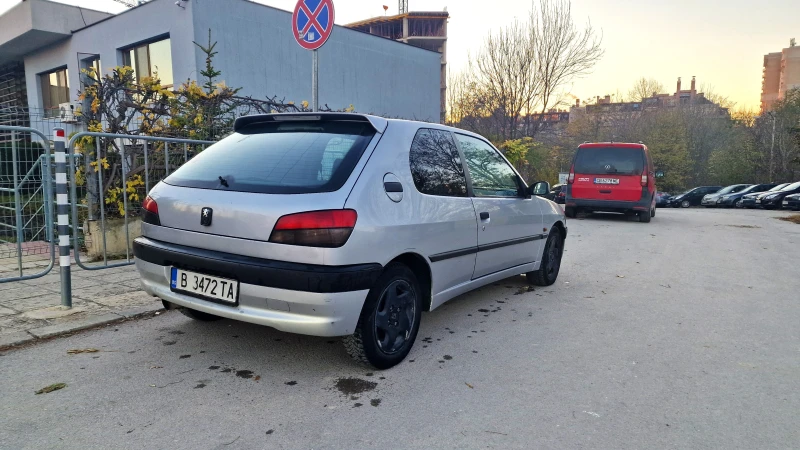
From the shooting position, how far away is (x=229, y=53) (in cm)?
1545

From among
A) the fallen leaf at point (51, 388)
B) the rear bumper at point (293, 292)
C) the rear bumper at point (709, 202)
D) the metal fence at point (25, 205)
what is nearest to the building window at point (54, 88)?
the metal fence at point (25, 205)

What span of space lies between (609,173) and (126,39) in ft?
50.1

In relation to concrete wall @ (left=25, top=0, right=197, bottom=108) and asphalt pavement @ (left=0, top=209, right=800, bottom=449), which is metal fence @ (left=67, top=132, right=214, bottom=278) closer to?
asphalt pavement @ (left=0, top=209, right=800, bottom=449)

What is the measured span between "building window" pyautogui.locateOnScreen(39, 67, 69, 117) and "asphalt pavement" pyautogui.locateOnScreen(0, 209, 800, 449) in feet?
68.3

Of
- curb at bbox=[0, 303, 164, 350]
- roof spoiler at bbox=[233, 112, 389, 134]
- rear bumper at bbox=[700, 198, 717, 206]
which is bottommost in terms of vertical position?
rear bumper at bbox=[700, 198, 717, 206]

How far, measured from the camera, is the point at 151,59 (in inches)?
631

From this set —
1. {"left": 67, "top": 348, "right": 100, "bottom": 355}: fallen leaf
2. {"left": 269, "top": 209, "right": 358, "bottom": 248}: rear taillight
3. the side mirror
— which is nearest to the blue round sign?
the side mirror

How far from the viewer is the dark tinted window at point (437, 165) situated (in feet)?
11.6

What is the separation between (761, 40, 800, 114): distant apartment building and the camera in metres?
87.4

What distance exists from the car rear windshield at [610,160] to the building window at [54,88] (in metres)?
19.7

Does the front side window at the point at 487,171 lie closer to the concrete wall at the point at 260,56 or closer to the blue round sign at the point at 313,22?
the blue round sign at the point at 313,22

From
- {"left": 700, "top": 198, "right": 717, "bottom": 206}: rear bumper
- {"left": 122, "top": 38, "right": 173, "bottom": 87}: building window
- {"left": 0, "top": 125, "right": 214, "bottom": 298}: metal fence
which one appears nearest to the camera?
{"left": 0, "top": 125, "right": 214, "bottom": 298}: metal fence

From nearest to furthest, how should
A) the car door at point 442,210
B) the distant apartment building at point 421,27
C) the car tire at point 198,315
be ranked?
the car door at point 442,210
the car tire at point 198,315
the distant apartment building at point 421,27

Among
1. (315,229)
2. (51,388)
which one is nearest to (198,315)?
(51,388)
